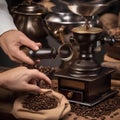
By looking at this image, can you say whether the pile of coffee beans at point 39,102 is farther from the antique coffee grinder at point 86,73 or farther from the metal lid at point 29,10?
the metal lid at point 29,10

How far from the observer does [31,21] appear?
163 centimetres

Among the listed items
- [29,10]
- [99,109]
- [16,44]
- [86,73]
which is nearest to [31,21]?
[29,10]

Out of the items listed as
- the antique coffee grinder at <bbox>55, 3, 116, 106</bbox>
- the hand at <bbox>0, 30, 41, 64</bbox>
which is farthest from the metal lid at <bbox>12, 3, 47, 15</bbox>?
the antique coffee grinder at <bbox>55, 3, 116, 106</bbox>

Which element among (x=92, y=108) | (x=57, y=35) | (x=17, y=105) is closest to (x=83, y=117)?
(x=92, y=108)

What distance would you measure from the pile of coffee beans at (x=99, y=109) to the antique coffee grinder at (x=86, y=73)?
0.02m

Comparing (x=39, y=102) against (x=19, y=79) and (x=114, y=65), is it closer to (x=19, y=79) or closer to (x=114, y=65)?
(x=19, y=79)

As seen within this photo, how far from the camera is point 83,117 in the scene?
1074 millimetres

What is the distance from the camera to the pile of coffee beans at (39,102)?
1.03 meters

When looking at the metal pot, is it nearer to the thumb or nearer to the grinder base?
the grinder base

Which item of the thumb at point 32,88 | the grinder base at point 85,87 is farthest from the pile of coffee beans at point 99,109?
the thumb at point 32,88

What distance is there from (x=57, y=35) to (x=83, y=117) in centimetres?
47

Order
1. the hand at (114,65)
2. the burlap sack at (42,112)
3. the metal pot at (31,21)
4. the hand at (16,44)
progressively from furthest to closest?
the metal pot at (31,21) < the hand at (114,65) < the hand at (16,44) < the burlap sack at (42,112)

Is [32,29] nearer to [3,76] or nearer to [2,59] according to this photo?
[2,59]

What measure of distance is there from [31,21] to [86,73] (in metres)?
0.54
